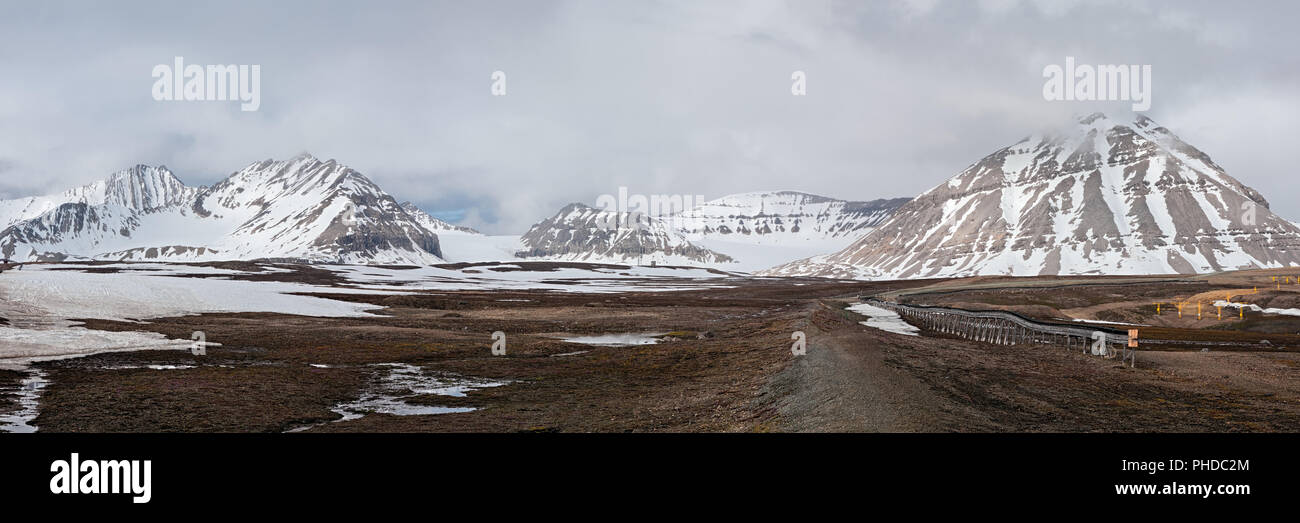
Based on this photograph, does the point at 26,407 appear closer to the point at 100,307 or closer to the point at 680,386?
the point at 680,386

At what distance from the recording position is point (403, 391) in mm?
26922

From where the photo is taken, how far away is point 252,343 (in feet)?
133

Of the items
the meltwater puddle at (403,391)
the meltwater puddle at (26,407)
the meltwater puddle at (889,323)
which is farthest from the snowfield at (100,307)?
the meltwater puddle at (889,323)

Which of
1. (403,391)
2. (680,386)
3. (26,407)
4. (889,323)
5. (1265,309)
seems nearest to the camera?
(26,407)

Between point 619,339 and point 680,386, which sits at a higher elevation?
point 680,386

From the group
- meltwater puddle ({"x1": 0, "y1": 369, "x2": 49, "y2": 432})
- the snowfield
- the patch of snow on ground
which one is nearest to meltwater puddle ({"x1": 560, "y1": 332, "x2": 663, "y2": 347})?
the snowfield

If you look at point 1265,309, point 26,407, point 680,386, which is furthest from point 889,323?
point 26,407

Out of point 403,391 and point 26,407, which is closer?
point 26,407

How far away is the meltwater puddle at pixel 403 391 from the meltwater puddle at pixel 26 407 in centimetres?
642

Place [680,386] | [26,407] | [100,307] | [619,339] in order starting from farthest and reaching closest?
1. [100,307]
2. [619,339]
3. [680,386]
4. [26,407]

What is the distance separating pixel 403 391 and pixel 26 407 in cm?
1102

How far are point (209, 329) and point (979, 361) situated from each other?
48.9 meters
